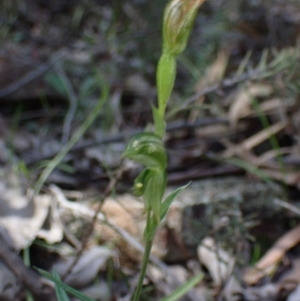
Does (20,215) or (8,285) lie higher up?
(20,215)

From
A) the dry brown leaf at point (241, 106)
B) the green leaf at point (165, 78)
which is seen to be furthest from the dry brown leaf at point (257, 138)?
the green leaf at point (165, 78)

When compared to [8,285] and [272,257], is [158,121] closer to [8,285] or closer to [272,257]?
[8,285]

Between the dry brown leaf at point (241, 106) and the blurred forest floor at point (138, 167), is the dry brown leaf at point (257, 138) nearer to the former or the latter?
the blurred forest floor at point (138, 167)

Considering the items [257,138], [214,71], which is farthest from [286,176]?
[214,71]

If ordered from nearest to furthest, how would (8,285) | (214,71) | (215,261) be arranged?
(8,285) < (215,261) < (214,71)

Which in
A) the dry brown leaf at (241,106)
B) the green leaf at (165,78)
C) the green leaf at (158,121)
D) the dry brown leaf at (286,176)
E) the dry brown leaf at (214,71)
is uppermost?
the dry brown leaf at (214,71)

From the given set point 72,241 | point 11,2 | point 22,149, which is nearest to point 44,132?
point 22,149

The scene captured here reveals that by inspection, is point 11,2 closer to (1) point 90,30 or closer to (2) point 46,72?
(1) point 90,30
